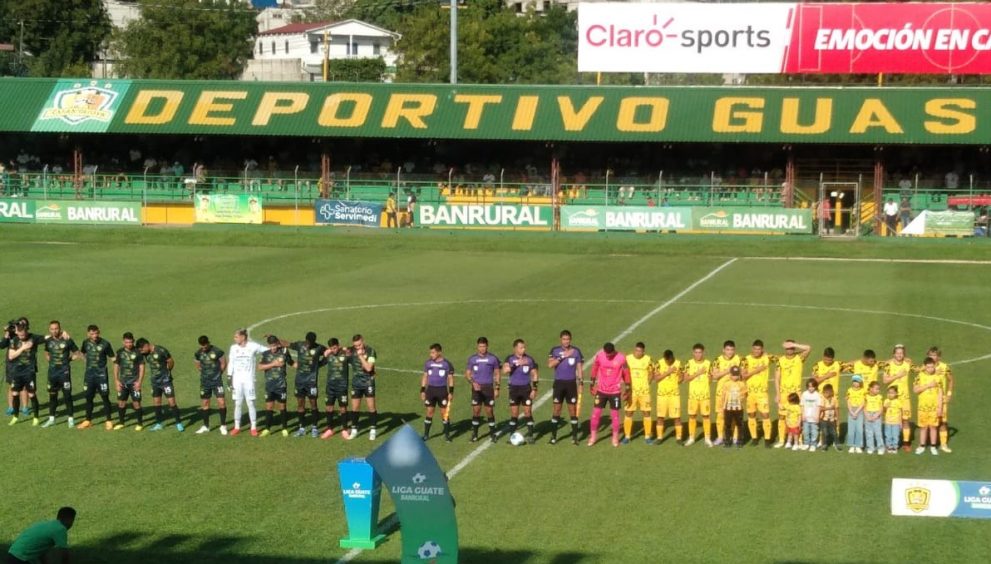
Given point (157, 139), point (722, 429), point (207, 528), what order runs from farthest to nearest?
point (157, 139) < point (722, 429) < point (207, 528)

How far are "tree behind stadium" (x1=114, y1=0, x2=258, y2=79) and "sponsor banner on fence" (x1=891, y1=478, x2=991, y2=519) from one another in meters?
97.8

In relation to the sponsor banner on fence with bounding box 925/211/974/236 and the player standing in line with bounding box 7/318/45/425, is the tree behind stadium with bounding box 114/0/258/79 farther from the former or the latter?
the player standing in line with bounding box 7/318/45/425

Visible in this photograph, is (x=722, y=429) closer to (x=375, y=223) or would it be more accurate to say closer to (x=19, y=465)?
(x=19, y=465)

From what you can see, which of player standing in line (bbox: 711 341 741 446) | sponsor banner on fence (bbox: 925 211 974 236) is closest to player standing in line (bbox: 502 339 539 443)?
player standing in line (bbox: 711 341 741 446)

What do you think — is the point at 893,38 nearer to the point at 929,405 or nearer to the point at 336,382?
the point at 929,405

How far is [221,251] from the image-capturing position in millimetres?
54719

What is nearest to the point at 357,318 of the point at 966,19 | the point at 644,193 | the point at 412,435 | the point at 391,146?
the point at 412,435

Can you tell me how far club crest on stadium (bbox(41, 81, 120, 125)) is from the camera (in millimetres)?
67188

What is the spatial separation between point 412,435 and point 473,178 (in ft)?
168

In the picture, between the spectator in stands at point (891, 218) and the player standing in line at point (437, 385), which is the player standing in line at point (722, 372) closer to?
the player standing in line at point (437, 385)

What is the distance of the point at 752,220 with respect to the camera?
58.5 metres

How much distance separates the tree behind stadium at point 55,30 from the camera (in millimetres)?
124688

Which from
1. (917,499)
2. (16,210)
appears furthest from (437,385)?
(16,210)

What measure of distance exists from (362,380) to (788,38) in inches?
1843
